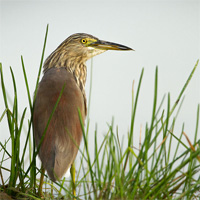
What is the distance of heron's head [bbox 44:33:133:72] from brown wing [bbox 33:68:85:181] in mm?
575

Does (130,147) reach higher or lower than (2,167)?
higher

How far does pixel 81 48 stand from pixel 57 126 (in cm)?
93

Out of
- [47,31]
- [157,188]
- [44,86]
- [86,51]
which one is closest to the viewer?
[157,188]

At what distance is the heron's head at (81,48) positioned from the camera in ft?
7.16

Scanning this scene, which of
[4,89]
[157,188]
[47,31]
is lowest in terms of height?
[157,188]

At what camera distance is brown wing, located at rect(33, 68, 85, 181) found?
137 centimetres

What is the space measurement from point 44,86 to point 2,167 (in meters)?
0.46

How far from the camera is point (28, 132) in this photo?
1.30m

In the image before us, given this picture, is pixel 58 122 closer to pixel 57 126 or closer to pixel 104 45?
pixel 57 126

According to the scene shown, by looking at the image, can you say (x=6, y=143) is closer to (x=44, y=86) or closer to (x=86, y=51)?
(x=44, y=86)

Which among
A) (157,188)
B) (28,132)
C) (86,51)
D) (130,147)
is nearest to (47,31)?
(28,132)

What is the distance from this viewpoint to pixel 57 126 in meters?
1.43

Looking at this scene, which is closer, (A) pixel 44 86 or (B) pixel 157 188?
(B) pixel 157 188

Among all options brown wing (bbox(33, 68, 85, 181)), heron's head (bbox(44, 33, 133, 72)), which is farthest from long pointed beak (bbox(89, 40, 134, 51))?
brown wing (bbox(33, 68, 85, 181))
